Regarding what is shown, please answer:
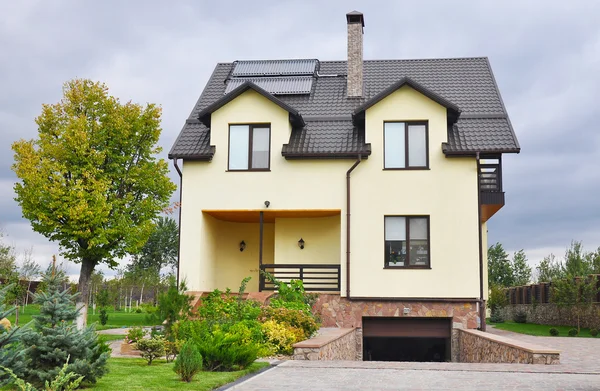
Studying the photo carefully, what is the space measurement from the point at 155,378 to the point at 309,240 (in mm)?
11313

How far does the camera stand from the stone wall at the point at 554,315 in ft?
82.0

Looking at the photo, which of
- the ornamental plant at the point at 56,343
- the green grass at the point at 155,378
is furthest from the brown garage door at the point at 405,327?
the ornamental plant at the point at 56,343

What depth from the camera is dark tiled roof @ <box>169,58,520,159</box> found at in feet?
63.1

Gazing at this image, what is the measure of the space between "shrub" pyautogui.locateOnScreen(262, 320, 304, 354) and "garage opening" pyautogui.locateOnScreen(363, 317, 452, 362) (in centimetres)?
562

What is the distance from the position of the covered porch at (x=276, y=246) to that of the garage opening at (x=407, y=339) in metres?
1.68

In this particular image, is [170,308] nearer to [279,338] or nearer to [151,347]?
[151,347]

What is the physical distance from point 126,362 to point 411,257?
30.4ft

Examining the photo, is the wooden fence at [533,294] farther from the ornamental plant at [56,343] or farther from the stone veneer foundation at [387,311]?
the ornamental plant at [56,343]

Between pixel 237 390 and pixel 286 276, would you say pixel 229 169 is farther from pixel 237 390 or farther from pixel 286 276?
pixel 237 390

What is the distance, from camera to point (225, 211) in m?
19.7

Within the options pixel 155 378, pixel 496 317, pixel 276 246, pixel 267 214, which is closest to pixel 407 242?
pixel 276 246

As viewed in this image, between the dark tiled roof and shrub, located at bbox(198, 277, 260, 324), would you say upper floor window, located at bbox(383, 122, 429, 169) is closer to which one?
the dark tiled roof

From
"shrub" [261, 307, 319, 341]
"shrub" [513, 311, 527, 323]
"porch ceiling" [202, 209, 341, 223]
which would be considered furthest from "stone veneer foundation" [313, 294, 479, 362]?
"shrub" [513, 311, 527, 323]

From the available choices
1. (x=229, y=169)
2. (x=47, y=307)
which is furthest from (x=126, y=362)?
(x=229, y=169)
